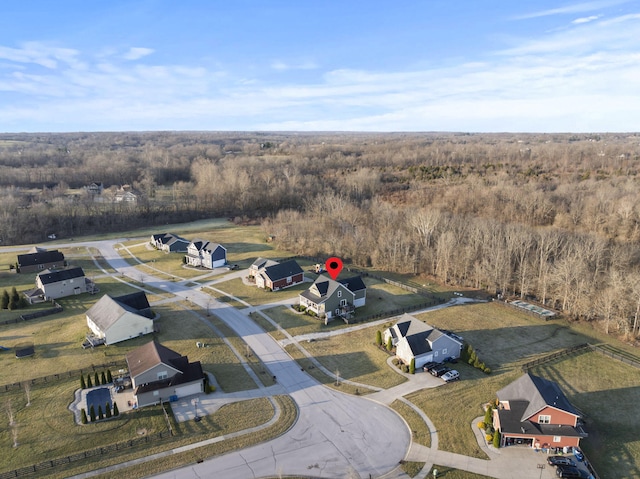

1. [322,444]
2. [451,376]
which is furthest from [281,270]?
[322,444]

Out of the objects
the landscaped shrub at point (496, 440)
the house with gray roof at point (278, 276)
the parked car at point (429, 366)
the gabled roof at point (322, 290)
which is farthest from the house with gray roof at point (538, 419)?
the house with gray roof at point (278, 276)

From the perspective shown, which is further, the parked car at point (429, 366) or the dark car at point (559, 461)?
the parked car at point (429, 366)

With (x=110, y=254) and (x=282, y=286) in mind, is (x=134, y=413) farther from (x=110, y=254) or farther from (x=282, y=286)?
(x=110, y=254)

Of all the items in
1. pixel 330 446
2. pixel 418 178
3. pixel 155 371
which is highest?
pixel 418 178

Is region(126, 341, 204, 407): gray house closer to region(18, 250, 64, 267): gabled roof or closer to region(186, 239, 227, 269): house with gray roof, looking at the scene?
region(186, 239, 227, 269): house with gray roof

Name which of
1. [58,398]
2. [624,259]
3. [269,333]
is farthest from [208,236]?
[624,259]

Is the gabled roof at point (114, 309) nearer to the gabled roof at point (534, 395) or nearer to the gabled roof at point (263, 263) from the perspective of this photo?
the gabled roof at point (263, 263)
